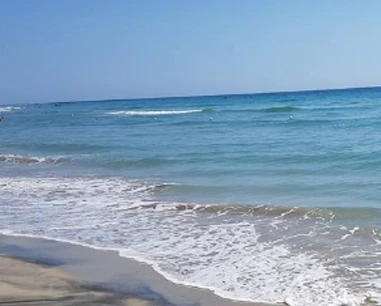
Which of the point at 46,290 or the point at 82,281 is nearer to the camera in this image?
the point at 46,290

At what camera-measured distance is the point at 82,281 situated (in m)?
6.83

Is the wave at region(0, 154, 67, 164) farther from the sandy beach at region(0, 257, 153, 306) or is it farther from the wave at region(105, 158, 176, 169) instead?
the sandy beach at region(0, 257, 153, 306)

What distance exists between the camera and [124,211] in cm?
1141

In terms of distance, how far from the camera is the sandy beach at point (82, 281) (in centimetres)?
612

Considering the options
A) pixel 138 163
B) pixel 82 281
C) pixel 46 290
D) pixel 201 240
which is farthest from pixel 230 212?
pixel 138 163

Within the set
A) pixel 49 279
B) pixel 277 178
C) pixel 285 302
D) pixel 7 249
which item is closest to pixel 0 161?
pixel 277 178

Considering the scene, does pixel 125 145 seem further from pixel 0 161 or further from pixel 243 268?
pixel 243 268

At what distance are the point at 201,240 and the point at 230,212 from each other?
212 cm

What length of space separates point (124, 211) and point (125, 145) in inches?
538

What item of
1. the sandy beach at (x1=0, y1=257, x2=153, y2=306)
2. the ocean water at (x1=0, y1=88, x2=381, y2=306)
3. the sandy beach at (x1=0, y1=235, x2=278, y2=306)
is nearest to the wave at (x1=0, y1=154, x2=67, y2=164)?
the ocean water at (x1=0, y1=88, x2=381, y2=306)

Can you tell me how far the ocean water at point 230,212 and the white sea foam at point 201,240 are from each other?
2 centimetres

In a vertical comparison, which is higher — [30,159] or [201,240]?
[201,240]

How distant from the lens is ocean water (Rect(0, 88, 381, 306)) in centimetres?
700

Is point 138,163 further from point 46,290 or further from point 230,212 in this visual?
point 46,290
